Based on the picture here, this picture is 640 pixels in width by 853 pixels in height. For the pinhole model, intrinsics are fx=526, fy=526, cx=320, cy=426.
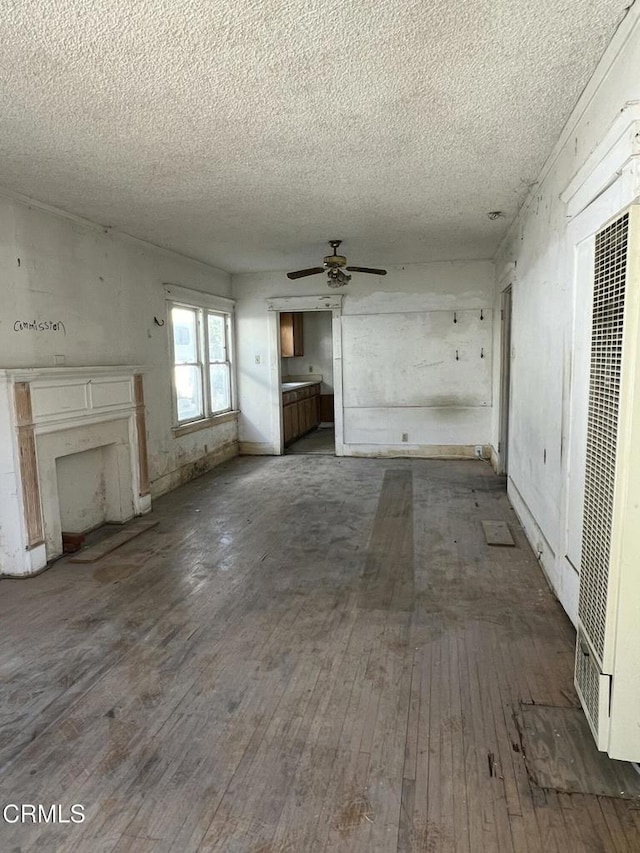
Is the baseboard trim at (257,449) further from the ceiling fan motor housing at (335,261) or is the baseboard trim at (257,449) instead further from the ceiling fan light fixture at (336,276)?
the ceiling fan motor housing at (335,261)

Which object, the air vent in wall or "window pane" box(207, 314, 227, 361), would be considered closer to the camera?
the air vent in wall

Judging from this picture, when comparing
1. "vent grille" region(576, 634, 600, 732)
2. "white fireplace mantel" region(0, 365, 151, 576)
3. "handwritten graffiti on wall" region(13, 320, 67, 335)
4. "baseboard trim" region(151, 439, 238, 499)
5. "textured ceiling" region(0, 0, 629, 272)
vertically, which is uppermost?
"textured ceiling" region(0, 0, 629, 272)

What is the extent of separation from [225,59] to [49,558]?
134 inches

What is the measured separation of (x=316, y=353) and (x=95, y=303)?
6340 mm

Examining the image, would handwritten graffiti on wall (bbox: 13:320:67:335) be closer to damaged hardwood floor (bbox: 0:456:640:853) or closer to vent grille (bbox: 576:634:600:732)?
damaged hardwood floor (bbox: 0:456:640:853)

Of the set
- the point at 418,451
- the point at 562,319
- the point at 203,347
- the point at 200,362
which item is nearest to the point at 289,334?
the point at 203,347

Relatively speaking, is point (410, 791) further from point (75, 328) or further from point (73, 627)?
point (75, 328)

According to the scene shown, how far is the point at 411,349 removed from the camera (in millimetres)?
7152

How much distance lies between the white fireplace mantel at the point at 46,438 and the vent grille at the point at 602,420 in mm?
3407

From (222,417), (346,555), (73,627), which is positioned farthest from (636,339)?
(222,417)

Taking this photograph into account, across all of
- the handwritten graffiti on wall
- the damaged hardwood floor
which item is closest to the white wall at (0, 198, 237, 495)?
the handwritten graffiti on wall

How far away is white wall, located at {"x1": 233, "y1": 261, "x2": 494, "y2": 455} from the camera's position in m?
6.95

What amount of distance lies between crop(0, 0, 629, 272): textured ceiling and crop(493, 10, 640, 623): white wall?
145mm

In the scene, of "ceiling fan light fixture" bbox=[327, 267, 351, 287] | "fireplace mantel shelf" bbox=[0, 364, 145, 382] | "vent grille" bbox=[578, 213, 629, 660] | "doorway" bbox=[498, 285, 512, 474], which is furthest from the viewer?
"doorway" bbox=[498, 285, 512, 474]
